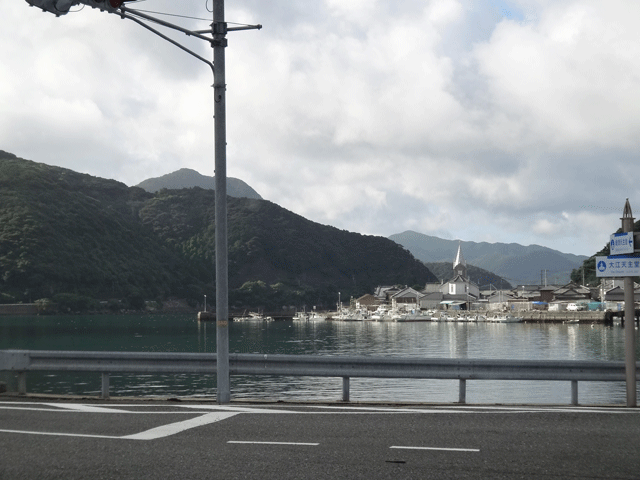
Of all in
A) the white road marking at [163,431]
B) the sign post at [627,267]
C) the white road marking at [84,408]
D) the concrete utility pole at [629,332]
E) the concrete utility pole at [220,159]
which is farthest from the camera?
the concrete utility pole at [220,159]

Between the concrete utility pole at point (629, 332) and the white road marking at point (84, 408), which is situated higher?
the concrete utility pole at point (629, 332)

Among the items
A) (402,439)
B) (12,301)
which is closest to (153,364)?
(402,439)

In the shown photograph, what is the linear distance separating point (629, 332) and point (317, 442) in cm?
714

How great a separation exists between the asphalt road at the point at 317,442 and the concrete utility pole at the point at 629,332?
0.99 metres

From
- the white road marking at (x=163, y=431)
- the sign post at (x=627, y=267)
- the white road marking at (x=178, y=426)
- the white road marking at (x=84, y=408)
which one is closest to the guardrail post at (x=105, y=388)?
the white road marking at (x=84, y=408)

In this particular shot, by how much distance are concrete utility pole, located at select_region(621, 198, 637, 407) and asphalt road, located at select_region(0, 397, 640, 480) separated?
990 mm

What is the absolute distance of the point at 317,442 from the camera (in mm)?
9312

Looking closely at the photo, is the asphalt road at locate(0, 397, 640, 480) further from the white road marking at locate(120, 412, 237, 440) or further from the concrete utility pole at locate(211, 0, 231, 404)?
the concrete utility pole at locate(211, 0, 231, 404)

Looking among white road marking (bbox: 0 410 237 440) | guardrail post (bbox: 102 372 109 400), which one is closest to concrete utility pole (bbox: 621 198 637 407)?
white road marking (bbox: 0 410 237 440)

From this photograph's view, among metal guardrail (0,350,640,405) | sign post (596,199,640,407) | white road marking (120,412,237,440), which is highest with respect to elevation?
sign post (596,199,640,407)

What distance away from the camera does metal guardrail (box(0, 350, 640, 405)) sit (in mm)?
13945

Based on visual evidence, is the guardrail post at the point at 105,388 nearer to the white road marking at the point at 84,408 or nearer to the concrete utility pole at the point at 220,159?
the white road marking at the point at 84,408

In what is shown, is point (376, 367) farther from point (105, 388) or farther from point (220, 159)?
point (105, 388)

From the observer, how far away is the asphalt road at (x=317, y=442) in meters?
7.74
